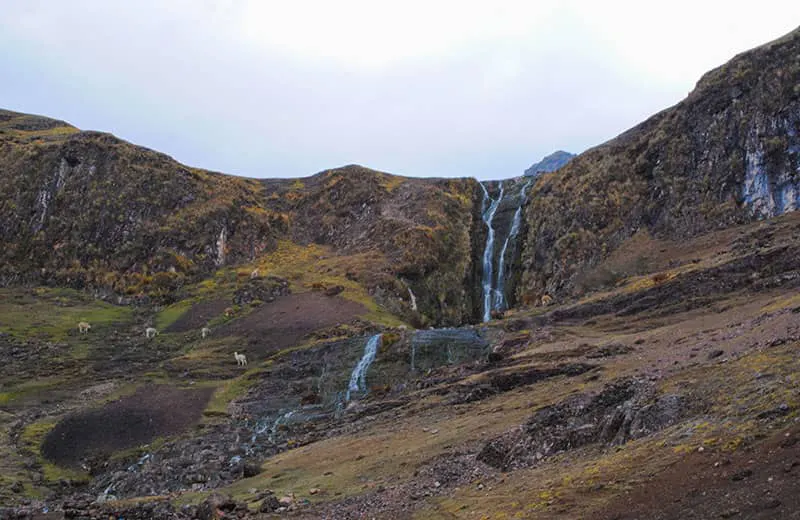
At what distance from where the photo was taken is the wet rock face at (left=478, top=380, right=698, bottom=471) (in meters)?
20.5

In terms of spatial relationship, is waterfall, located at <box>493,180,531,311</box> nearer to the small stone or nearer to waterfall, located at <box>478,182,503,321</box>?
waterfall, located at <box>478,182,503,321</box>

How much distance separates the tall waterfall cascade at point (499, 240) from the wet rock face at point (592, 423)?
5748 centimetres

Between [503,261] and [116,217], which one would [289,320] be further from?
[116,217]

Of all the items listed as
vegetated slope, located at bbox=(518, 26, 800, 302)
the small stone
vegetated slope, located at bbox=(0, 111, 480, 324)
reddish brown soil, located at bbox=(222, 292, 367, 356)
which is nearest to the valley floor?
the small stone

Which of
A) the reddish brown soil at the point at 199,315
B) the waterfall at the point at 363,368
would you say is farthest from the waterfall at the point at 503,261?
the reddish brown soil at the point at 199,315

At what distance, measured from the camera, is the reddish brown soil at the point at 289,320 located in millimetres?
68875

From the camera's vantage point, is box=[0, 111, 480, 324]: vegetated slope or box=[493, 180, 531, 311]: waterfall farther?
box=[0, 111, 480, 324]: vegetated slope

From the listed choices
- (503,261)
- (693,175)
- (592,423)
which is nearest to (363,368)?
(592,423)

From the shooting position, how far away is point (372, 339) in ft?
194

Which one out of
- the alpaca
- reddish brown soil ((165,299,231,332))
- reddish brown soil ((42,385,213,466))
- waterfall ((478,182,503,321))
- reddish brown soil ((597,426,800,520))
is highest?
waterfall ((478,182,503,321))

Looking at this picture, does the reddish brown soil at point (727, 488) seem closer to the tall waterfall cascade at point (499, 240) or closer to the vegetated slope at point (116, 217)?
the tall waterfall cascade at point (499, 240)

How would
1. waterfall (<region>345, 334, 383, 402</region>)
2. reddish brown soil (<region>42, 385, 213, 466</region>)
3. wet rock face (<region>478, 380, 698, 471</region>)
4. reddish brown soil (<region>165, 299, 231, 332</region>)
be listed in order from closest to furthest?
wet rock face (<region>478, 380, 698, 471</region>), reddish brown soil (<region>42, 385, 213, 466</region>), waterfall (<region>345, 334, 383, 402</region>), reddish brown soil (<region>165, 299, 231, 332</region>)

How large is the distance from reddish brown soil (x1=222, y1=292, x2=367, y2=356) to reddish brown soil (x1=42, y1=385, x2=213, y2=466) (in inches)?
600

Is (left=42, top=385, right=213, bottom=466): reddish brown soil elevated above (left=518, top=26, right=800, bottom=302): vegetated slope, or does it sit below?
below
